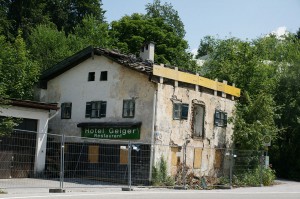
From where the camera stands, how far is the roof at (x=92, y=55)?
999 inches

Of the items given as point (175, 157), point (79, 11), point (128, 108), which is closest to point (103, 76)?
point (128, 108)

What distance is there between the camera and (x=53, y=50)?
40812 millimetres

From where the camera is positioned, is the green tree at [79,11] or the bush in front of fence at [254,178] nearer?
the bush in front of fence at [254,178]

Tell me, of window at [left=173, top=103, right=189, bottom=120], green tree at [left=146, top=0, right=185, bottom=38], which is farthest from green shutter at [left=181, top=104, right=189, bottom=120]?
green tree at [left=146, top=0, right=185, bottom=38]

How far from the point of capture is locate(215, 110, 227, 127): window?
28.1 meters

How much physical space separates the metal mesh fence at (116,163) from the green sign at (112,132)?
44 centimetres

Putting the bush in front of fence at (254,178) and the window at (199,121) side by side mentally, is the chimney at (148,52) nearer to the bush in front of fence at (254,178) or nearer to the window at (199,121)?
the window at (199,121)

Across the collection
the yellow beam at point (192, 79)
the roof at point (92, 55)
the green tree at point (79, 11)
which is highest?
the green tree at point (79, 11)

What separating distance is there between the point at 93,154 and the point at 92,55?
5.93 metres

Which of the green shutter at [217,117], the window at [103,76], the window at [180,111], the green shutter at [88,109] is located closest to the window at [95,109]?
the green shutter at [88,109]

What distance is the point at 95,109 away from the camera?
27.1 metres

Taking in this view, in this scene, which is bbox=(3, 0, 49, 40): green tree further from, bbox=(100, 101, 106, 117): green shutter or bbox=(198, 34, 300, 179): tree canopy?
bbox=(100, 101, 106, 117): green shutter

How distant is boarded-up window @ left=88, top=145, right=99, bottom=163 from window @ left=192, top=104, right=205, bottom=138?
5601 mm

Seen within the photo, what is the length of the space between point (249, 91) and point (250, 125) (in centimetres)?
520
